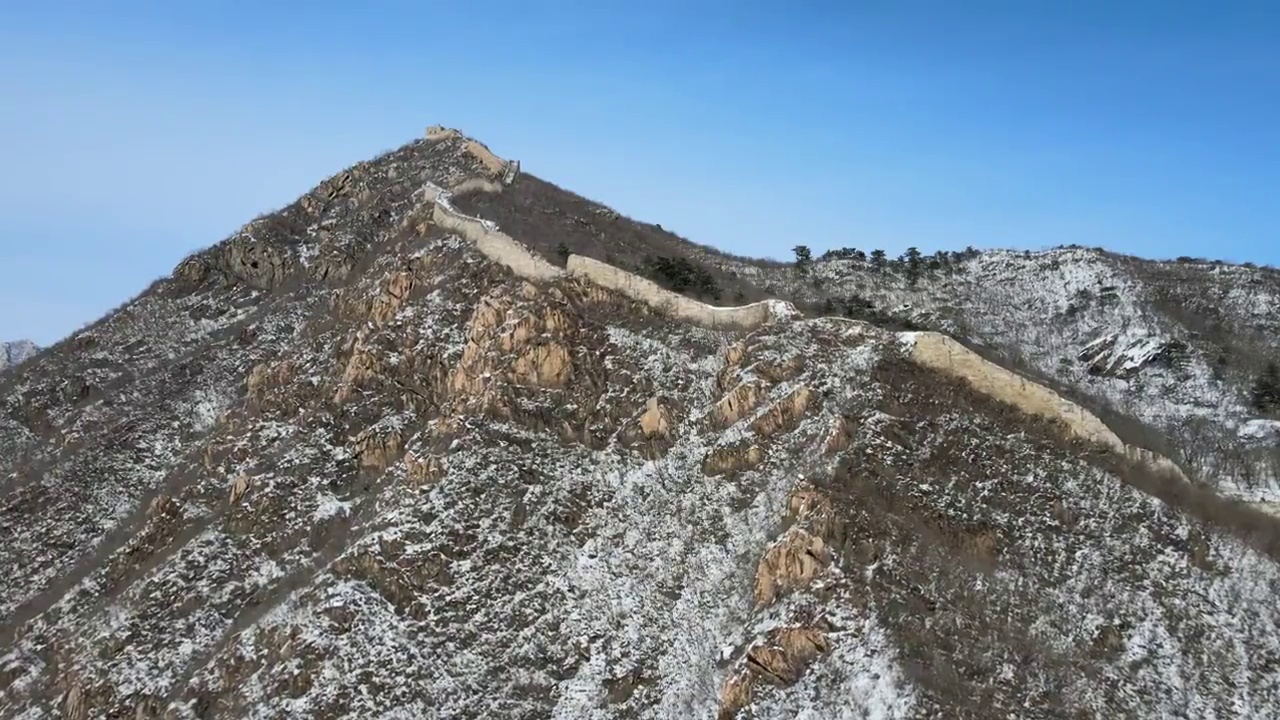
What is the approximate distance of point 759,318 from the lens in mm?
37094

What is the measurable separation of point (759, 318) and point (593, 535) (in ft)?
39.5

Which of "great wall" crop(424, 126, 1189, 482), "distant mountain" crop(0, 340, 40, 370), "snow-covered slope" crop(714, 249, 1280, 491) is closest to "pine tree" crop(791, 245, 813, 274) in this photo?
"snow-covered slope" crop(714, 249, 1280, 491)

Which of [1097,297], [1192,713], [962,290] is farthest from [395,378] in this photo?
[1097,297]

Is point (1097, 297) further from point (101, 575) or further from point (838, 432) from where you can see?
point (101, 575)

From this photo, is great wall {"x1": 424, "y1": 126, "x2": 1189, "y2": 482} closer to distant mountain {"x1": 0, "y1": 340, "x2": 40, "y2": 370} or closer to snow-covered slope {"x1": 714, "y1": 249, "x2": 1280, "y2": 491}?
snow-covered slope {"x1": 714, "y1": 249, "x2": 1280, "y2": 491}

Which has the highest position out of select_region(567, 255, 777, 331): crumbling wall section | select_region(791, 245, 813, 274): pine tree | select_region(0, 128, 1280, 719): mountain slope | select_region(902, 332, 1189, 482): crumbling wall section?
select_region(791, 245, 813, 274): pine tree

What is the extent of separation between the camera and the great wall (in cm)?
3127

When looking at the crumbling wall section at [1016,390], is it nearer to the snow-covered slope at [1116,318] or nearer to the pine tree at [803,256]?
the snow-covered slope at [1116,318]

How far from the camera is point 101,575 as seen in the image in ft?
99.2

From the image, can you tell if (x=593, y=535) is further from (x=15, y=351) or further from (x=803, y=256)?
(x=15, y=351)

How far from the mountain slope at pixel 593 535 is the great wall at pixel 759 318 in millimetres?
242

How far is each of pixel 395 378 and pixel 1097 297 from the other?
1666 inches

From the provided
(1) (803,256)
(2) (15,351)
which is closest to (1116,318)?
(1) (803,256)

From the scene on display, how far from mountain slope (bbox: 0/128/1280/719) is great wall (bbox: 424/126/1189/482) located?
242mm
